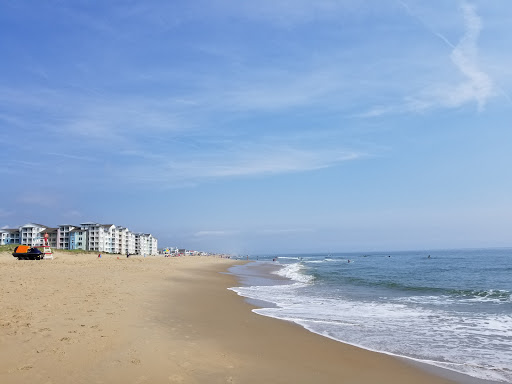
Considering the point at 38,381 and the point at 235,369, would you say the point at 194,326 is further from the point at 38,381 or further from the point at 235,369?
the point at 38,381

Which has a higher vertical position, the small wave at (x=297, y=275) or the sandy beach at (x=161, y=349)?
the sandy beach at (x=161, y=349)

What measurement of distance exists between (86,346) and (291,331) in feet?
19.7

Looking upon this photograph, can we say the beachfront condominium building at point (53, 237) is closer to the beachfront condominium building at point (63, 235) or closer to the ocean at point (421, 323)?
the beachfront condominium building at point (63, 235)

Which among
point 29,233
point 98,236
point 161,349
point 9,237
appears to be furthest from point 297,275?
point 9,237

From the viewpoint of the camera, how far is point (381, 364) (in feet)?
27.4

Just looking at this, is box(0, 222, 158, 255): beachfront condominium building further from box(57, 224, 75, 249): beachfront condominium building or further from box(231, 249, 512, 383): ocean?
box(231, 249, 512, 383): ocean

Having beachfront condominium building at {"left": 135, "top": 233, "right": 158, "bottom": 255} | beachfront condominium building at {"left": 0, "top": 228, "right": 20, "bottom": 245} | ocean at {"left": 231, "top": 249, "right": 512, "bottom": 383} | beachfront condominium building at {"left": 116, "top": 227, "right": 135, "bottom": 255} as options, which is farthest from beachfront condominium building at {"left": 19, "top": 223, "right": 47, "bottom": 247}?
ocean at {"left": 231, "top": 249, "right": 512, "bottom": 383}

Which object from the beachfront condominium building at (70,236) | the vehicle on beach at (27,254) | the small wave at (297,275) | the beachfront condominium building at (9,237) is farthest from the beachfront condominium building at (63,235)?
the small wave at (297,275)

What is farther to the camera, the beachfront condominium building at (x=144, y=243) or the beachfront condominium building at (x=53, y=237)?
the beachfront condominium building at (x=144, y=243)

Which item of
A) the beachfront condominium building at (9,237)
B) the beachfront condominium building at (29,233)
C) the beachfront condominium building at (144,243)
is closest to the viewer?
the beachfront condominium building at (29,233)

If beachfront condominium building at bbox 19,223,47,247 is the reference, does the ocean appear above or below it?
below

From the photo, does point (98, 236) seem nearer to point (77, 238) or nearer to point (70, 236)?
point (77, 238)

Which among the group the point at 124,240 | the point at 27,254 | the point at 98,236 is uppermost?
the point at 98,236

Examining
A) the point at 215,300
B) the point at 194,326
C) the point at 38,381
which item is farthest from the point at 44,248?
the point at 38,381
